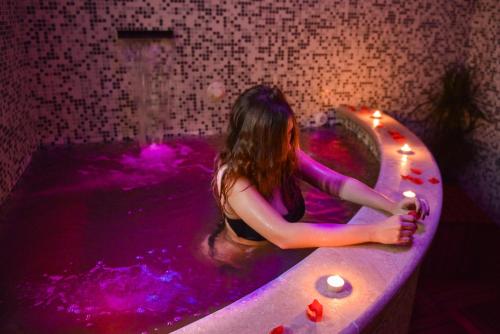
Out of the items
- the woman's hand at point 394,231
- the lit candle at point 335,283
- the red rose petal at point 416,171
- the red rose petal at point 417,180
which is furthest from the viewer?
the red rose petal at point 416,171

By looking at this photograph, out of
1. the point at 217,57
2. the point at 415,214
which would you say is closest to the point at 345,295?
the point at 415,214

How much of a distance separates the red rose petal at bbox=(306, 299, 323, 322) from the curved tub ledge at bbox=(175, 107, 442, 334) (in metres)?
0.02

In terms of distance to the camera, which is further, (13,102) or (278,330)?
(13,102)

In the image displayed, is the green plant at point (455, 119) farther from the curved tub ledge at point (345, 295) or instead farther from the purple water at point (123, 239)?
the curved tub ledge at point (345, 295)

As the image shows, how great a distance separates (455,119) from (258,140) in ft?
10.4

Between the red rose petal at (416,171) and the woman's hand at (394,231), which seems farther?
the red rose petal at (416,171)

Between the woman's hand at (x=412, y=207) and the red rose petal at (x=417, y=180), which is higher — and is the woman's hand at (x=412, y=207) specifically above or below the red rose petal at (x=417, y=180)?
above

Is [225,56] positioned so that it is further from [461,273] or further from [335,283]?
[335,283]

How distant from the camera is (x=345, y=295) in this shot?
1.40m

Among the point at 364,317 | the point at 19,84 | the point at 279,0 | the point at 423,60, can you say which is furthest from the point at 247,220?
the point at 423,60

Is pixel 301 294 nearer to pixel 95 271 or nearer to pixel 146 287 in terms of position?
pixel 146 287

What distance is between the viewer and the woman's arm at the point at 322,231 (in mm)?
1674

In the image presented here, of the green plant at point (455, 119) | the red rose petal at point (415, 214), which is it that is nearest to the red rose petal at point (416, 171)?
the red rose petal at point (415, 214)

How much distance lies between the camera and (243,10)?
12.0 ft
